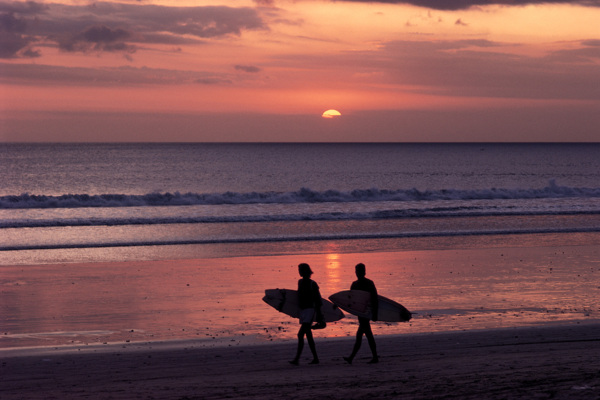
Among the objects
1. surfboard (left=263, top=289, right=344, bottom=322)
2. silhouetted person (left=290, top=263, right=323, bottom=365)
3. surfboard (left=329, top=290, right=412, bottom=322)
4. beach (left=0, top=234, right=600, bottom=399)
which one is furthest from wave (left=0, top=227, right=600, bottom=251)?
silhouetted person (left=290, top=263, right=323, bottom=365)

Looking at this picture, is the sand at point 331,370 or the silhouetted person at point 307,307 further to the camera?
the silhouetted person at point 307,307

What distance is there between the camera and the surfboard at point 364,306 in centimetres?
1008

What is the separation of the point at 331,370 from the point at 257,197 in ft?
121

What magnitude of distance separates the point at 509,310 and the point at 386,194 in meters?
36.5

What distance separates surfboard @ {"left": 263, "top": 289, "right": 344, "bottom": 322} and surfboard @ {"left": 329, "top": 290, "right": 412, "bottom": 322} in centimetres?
20

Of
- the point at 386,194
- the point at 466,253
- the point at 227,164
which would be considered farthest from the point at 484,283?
the point at 227,164

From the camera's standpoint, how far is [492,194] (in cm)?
5088

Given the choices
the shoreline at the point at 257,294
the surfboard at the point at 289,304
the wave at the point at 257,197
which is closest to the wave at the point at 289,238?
the shoreline at the point at 257,294

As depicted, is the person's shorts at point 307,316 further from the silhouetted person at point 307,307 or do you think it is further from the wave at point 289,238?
the wave at point 289,238

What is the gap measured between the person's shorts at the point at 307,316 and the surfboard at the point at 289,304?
449 mm

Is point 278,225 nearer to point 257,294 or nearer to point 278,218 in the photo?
point 278,218

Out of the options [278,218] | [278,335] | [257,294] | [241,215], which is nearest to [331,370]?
[278,335]

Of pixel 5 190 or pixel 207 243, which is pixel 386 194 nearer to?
pixel 207 243

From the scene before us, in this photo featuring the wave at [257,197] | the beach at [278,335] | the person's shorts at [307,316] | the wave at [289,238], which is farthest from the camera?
the wave at [257,197]
